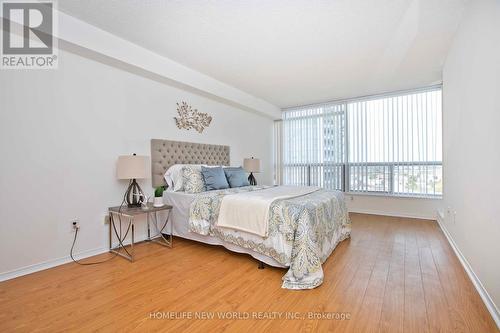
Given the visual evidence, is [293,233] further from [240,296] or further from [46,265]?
A: [46,265]

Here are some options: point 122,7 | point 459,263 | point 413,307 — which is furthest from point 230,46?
point 459,263

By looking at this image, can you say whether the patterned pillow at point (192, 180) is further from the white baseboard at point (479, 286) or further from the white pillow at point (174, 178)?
the white baseboard at point (479, 286)

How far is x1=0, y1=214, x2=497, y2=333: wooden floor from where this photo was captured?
5.13ft

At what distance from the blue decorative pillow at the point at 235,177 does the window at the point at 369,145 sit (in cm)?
235

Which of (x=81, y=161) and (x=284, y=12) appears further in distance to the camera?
(x=81, y=161)

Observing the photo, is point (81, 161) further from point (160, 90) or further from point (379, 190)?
point (379, 190)

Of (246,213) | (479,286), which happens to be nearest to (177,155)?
(246,213)

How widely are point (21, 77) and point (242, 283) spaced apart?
2.89 meters

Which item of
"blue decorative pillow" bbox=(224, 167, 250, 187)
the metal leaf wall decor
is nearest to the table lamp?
the metal leaf wall decor

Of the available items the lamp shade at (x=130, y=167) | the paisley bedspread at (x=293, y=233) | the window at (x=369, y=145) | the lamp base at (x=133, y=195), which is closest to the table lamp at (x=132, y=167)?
the lamp shade at (x=130, y=167)

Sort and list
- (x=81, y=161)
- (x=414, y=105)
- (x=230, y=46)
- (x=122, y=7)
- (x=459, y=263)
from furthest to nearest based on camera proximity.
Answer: (x=414, y=105) → (x=230, y=46) → (x=81, y=161) → (x=459, y=263) → (x=122, y=7)

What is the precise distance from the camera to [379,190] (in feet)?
16.2

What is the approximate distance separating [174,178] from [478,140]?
134 inches

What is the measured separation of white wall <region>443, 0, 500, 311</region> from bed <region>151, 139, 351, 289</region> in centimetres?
122
